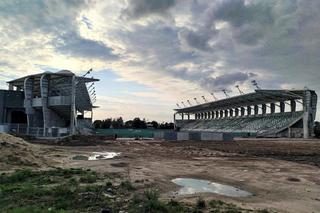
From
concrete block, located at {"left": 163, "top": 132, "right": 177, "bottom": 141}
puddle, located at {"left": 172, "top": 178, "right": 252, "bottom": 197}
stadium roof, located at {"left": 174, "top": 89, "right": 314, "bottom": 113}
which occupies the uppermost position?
stadium roof, located at {"left": 174, "top": 89, "right": 314, "bottom": 113}

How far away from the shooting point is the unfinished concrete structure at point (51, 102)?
68.8 metres

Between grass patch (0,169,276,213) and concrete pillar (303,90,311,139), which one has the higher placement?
concrete pillar (303,90,311,139)

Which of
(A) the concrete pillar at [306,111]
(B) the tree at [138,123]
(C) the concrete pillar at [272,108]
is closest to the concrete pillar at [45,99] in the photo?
(A) the concrete pillar at [306,111]

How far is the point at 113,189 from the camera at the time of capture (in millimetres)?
13750

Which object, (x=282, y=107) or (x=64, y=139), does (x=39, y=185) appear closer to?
(x=64, y=139)

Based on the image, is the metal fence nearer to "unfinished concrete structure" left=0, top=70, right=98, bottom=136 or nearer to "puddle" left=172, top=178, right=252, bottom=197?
"unfinished concrete structure" left=0, top=70, right=98, bottom=136

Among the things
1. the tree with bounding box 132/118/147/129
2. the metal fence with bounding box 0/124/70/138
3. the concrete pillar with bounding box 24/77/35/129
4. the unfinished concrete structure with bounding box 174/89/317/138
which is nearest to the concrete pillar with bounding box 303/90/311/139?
the unfinished concrete structure with bounding box 174/89/317/138

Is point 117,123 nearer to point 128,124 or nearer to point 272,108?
point 128,124

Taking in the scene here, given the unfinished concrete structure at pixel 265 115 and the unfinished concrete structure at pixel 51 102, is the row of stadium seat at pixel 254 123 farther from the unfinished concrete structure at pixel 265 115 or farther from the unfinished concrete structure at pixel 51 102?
the unfinished concrete structure at pixel 51 102

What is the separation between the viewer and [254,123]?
405 feet

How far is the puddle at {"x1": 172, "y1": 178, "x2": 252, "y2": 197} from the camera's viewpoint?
14.5 meters

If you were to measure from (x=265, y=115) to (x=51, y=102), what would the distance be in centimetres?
7892

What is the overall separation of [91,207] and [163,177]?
8537mm

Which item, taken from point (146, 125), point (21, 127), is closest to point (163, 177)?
point (21, 127)
